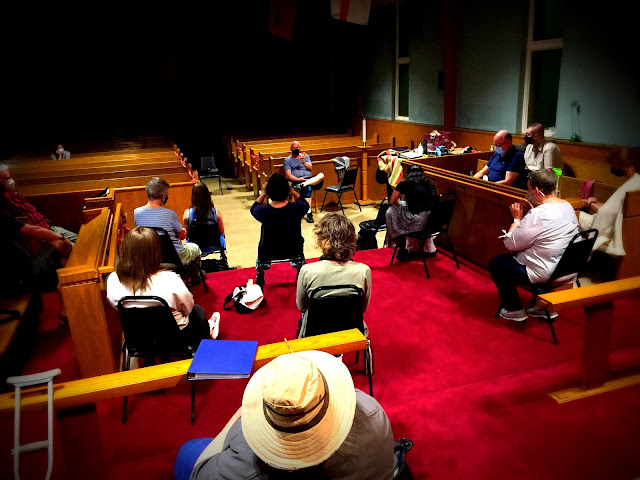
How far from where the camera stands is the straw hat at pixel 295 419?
129 centimetres

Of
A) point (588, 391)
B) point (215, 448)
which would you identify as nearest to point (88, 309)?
point (215, 448)

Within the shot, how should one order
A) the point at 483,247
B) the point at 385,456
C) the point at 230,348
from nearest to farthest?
the point at 385,456 < the point at 230,348 < the point at 483,247

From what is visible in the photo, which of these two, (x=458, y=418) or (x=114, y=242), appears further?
(x=114, y=242)

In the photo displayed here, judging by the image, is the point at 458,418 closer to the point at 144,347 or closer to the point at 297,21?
the point at 144,347

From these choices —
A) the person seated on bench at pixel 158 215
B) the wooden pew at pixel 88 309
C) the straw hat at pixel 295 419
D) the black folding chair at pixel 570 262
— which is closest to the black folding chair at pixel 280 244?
the person seated on bench at pixel 158 215

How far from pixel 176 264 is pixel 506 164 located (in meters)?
3.60

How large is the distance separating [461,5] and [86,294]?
8451 mm

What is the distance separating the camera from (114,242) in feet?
12.3

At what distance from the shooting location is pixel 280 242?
4258 millimetres

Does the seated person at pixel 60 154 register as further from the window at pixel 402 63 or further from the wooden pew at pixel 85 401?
the wooden pew at pixel 85 401

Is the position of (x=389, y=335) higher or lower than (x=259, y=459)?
lower

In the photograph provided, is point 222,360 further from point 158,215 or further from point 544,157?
point 544,157

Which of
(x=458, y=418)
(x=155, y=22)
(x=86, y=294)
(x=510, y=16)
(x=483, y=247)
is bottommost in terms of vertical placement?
(x=458, y=418)

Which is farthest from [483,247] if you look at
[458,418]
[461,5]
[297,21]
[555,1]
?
[297,21]
